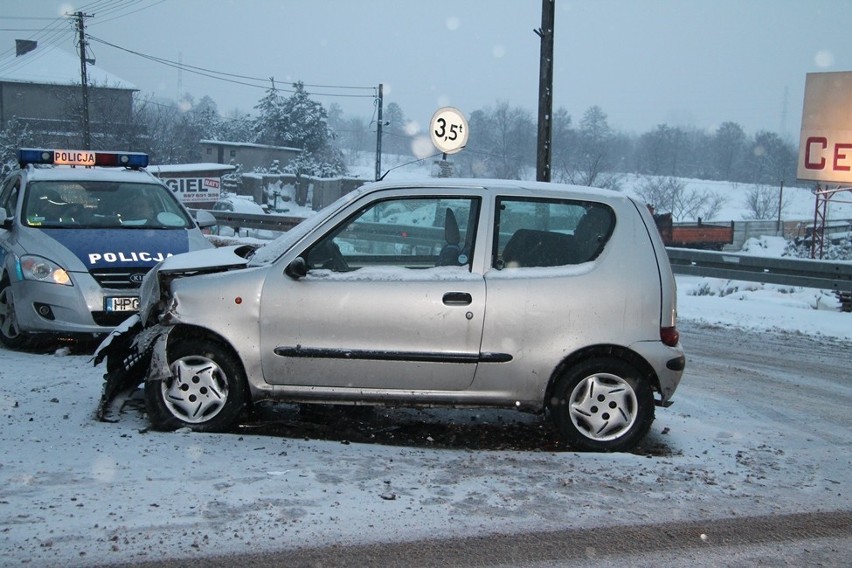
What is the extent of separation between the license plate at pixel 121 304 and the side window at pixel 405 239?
9.92ft

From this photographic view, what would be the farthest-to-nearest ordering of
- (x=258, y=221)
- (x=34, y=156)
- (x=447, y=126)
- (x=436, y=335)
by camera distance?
(x=258, y=221) → (x=447, y=126) → (x=34, y=156) → (x=436, y=335)

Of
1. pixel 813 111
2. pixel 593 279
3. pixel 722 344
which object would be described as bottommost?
pixel 722 344

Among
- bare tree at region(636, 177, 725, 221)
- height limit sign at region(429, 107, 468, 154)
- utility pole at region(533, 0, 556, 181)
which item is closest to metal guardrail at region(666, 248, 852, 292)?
utility pole at region(533, 0, 556, 181)

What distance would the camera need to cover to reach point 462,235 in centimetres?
568

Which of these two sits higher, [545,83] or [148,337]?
[545,83]

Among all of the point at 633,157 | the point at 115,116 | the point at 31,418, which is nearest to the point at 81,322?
the point at 31,418

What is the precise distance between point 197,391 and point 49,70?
67.3 meters

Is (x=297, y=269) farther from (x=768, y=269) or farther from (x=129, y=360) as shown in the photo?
(x=768, y=269)

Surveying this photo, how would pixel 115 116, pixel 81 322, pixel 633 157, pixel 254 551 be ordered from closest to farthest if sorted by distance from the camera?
pixel 254 551 → pixel 81 322 → pixel 115 116 → pixel 633 157

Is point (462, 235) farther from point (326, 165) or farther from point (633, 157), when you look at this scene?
point (633, 157)

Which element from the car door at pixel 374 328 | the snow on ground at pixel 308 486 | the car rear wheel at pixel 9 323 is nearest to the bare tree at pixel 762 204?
the car rear wheel at pixel 9 323

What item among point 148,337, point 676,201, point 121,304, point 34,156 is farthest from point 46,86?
point 148,337

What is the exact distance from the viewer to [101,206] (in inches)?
362

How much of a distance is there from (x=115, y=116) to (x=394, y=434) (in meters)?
51.0
